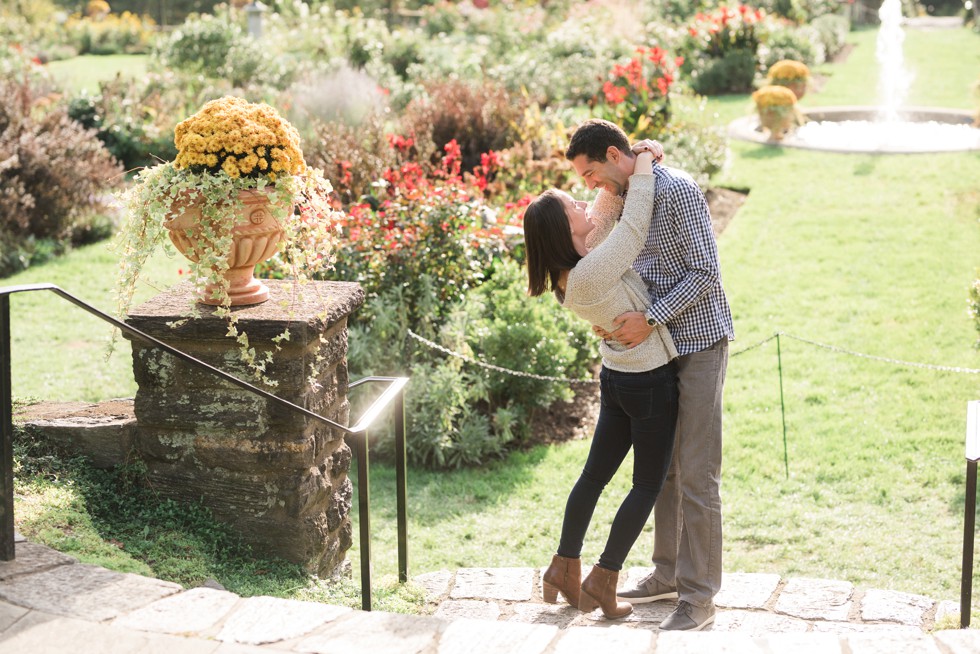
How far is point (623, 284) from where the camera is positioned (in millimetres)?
3441

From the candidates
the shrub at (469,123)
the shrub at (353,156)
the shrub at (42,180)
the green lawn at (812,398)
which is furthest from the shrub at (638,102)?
the shrub at (42,180)

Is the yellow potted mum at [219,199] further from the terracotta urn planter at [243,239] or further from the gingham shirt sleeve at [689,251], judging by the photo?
the gingham shirt sleeve at [689,251]

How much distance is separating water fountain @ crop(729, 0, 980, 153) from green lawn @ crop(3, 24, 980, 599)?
1.48 m

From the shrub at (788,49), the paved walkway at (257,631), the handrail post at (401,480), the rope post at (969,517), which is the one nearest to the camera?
the paved walkway at (257,631)

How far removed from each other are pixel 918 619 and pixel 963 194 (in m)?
7.32

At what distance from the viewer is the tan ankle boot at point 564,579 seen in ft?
12.0

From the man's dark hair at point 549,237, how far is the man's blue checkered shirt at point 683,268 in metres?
0.27

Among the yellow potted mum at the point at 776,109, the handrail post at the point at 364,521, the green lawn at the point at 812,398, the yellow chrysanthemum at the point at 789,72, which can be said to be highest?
the yellow chrysanthemum at the point at 789,72

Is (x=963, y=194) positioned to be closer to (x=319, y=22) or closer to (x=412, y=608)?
(x=412, y=608)

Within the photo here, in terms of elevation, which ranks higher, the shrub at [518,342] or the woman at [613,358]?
the woman at [613,358]

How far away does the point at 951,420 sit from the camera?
233 inches

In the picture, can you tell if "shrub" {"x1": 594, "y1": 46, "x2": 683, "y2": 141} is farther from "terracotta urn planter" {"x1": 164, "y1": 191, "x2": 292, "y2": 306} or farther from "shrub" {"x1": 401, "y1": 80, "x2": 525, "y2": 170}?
"terracotta urn planter" {"x1": 164, "y1": 191, "x2": 292, "y2": 306}

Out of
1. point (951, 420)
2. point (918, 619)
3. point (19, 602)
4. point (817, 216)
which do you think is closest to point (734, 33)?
point (817, 216)

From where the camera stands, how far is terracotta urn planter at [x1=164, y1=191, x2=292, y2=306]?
12.6ft
